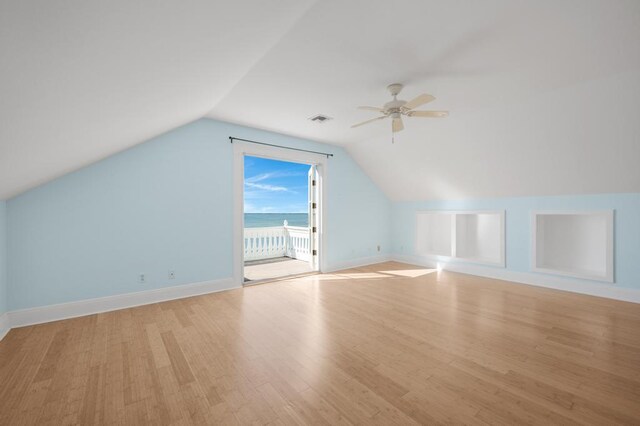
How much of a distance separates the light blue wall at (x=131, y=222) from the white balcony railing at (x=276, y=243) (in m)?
2.88

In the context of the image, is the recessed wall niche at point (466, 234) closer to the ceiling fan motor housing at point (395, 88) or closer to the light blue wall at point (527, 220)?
the light blue wall at point (527, 220)

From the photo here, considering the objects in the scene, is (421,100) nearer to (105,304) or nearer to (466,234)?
(105,304)

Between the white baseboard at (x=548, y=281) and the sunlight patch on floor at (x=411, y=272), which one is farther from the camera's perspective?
the sunlight patch on floor at (x=411, y=272)

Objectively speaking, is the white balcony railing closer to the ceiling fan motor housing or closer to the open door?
the open door

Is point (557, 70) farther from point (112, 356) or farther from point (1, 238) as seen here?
point (1, 238)

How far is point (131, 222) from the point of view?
3.51m

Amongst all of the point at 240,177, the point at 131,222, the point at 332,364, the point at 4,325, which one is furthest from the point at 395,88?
the point at 4,325

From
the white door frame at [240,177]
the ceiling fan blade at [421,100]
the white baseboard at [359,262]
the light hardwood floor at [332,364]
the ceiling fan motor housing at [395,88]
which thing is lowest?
the light hardwood floor at [332,364]

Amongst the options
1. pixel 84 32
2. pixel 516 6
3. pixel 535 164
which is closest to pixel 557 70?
pixel 516 6

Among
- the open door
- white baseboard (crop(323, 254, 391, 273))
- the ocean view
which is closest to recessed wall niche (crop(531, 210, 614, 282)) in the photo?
white baseboard (crop(323, 254, 391, 273))

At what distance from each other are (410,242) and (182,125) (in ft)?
17.2

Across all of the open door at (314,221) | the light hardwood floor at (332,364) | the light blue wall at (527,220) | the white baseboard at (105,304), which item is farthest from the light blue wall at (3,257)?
the light blue wall at (527,220)

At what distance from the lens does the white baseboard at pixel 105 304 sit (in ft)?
9.61

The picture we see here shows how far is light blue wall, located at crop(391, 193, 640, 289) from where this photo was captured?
11.9 feet
